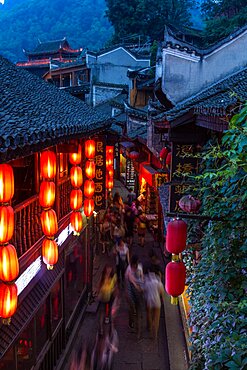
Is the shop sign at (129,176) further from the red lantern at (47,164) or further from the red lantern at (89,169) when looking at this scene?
the red lantern at (47,164)

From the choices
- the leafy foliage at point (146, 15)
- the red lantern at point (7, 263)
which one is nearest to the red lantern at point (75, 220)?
the red lantern at point (7, 263)

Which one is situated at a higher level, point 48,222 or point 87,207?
point 48,222

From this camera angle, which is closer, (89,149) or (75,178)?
(75,178)

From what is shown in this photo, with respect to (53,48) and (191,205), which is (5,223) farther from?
(53,48)

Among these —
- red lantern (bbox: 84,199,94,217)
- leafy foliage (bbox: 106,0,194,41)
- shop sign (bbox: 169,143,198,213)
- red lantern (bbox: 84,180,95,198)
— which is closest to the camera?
shop sign (bbox: 169,143,198,213)

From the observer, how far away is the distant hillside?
7206 cm

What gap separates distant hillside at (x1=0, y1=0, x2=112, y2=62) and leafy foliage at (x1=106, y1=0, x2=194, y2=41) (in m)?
26.0

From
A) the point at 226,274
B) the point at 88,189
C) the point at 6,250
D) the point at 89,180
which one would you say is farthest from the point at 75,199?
the point at 226,274

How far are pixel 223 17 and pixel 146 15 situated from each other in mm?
14642

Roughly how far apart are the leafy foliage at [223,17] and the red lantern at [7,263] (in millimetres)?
25429

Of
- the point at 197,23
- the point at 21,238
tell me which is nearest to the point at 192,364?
the point at 21,238

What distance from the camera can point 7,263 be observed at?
19.0 feet

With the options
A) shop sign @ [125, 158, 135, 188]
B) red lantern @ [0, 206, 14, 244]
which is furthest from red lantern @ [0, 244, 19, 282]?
shop sign @ [125, 158, 135, 188]

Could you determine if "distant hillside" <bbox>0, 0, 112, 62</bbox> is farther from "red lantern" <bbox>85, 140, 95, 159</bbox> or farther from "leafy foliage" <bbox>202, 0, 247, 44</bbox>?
"red lantern" <bbox>85, 140, 95, 159</bbox>
